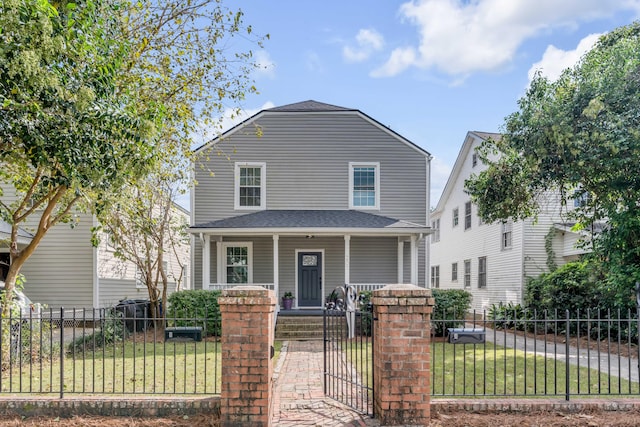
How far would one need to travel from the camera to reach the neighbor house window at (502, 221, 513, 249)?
16.6 m

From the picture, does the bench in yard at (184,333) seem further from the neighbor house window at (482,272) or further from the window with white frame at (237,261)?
the neighbor house window at (482,272)

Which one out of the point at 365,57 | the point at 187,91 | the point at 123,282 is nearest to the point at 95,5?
the point at 187,91

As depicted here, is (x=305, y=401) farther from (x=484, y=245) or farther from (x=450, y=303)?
(x=484, y=245)

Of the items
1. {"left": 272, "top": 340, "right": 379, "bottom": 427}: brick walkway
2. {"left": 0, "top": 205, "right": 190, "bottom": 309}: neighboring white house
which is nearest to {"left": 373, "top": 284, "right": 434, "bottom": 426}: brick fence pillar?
{"left": 272, "top": 340, "right": 379, "bottom": 427}: brick walkway

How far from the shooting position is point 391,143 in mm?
15180

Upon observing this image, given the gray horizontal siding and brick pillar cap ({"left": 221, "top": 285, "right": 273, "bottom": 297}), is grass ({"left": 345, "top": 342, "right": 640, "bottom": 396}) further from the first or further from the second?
the gray horizontal siding

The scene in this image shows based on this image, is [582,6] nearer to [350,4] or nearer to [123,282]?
[350,4]

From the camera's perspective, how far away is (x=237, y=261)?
588 inches

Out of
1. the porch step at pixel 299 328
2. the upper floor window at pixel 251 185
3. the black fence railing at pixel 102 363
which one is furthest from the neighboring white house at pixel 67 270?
the porch step at pixel 299 328

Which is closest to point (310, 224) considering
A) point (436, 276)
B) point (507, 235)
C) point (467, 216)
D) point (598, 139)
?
point (598, 139)

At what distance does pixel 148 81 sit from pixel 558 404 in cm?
788

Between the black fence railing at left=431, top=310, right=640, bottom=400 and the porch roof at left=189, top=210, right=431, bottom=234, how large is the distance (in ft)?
10.0

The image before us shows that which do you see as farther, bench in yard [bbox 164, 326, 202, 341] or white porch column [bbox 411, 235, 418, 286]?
white porch column [bbox 411, 235, 418, 286]

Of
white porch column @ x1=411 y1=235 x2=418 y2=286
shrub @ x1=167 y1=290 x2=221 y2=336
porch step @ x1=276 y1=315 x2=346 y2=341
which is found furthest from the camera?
white porch column @ x1=411 y1=235 x2=418 y2=286
